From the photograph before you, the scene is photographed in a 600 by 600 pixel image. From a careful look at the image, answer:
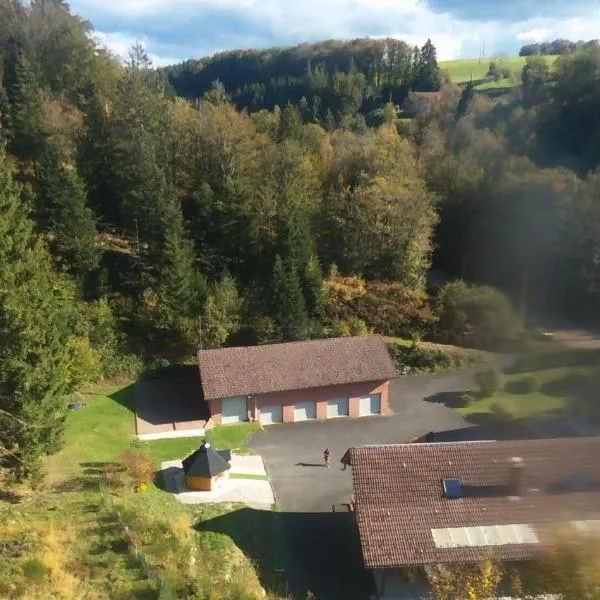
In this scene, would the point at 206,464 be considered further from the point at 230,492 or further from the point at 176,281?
the point at 176,281

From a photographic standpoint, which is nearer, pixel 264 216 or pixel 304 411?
pixel 304 411

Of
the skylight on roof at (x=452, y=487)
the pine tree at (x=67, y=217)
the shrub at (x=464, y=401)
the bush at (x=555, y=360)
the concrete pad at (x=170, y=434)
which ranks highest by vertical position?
the pine tree at (x=67, y=217)

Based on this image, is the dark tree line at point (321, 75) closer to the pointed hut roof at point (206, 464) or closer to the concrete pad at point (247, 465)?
the concrete pad at point (247, 465)

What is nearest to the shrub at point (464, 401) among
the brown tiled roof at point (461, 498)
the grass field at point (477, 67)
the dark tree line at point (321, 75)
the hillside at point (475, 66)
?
the brown tiled roof at point (461, 498)

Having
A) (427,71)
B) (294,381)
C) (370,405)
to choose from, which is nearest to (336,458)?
(294,381)

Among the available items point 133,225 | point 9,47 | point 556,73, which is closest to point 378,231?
point 133,225

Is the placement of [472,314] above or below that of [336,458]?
above

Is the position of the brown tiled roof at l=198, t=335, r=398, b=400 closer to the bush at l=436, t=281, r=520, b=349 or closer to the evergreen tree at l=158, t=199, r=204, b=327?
the evergreen tree at l=158, t=199, r=204, b=327
